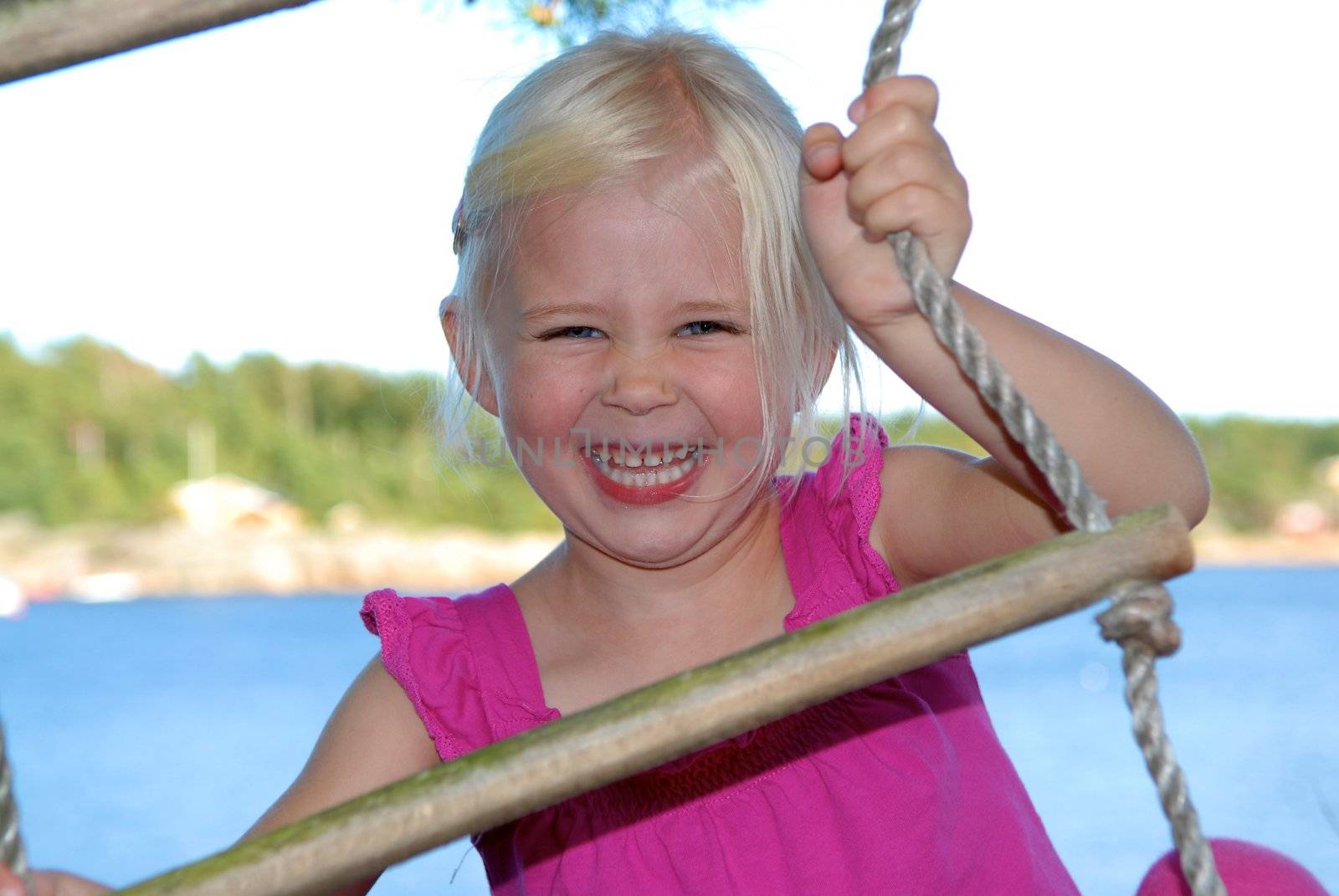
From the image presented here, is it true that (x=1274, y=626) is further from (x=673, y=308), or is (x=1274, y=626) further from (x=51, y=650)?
(x=673, y=308)

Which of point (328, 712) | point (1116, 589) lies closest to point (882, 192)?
point (1116, 589)

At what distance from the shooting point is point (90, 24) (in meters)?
0.58

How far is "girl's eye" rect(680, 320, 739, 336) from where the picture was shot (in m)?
1.20

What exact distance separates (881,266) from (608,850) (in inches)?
25.3

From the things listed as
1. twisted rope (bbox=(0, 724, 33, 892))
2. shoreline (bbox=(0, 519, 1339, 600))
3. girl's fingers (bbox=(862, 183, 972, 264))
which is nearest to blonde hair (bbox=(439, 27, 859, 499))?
girl's fingers (bbox=(862, 183, 972, 264))

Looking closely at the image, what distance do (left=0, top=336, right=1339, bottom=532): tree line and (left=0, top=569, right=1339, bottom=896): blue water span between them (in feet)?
8.87

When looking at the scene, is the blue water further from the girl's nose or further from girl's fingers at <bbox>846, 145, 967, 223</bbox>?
girl's fingers at <bbox>846, 145, 967, 223</bbox>

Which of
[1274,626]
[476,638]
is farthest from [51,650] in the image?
[476,638]

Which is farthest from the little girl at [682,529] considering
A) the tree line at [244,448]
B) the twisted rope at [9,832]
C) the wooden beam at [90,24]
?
the tree line at [244,448]

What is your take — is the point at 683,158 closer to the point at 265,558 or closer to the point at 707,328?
the point at 707,328

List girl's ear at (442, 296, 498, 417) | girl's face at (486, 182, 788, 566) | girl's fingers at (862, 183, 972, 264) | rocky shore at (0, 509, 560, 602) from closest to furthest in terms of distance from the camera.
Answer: girl's fingers at (862, 183, 972, 264) → girl's face at (486, 182, 788, 566) → girl's ear at (442, 296, 498, 417) → rocky shore at (0, 509, 560, 602)

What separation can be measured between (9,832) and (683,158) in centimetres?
79

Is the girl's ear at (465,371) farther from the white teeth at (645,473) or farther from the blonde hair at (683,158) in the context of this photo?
the white teeth at (645,473)

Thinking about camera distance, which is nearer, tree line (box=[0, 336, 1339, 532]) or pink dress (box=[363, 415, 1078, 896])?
pink dress (box=[363, 415, 1078, 896])
